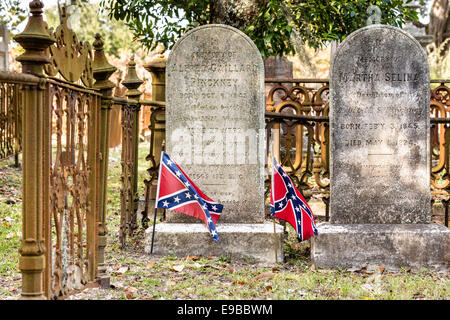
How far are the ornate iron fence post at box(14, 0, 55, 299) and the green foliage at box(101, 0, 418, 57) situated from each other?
4931mm

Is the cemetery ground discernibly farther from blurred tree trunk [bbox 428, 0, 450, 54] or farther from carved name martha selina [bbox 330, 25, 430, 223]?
blurred tree trunk [bbox 428, 0, 450, 54]

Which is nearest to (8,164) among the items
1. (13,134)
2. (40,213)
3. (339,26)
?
(13,134)

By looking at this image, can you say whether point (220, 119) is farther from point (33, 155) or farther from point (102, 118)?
point (33, 155)

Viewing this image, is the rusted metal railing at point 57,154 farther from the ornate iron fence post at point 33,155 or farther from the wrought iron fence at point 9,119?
the wrought iron fence at point 9,119

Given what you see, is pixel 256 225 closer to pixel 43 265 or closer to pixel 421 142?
pixel 421 142

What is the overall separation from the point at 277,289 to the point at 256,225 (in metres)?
1.31

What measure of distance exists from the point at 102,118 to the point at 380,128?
2.78 meters

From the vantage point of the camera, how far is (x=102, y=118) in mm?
4289

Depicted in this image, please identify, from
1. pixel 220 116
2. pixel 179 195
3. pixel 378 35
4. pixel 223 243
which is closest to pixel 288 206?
pixel 223 243

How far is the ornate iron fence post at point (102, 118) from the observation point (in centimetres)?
417

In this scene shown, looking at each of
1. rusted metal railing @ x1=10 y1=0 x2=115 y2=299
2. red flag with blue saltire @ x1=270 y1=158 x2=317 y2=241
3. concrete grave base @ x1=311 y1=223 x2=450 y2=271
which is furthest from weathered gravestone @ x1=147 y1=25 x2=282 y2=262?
rusted metal railing @ x1=10 y1=0 x2=115 y2=299

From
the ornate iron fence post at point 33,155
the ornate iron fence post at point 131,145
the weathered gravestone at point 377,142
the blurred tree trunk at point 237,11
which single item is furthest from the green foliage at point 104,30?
the ornate iron fence post at point 33,155

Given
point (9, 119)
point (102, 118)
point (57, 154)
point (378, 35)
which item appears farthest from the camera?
point (9, 119)

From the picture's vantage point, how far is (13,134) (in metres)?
9.95
